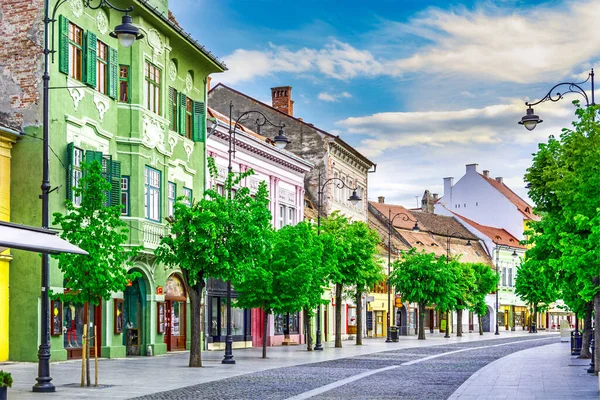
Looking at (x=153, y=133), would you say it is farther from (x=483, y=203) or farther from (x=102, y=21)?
(x=483, y=203)

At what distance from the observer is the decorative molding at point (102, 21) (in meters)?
32.2

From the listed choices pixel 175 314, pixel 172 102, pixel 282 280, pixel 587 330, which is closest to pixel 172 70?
pixel 172 102

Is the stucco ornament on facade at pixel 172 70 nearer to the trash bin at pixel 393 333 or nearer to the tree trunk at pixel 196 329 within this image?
the tree trunk at pixel 196 329

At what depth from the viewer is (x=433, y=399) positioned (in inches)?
775

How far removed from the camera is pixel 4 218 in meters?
28.8

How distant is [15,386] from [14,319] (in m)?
8.36

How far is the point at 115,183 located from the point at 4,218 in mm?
4423

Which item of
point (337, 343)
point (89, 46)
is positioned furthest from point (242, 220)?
point (337, 343)

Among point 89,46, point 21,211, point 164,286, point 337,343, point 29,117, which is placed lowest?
point 337,343

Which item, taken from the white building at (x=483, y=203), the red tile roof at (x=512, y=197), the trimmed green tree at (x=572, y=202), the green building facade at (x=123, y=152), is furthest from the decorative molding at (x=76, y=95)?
the red tile roof at (x=512, y=197)

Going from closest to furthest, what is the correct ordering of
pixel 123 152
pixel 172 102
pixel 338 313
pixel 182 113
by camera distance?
pixel 123 152, pixel 172 102, pixel 182 113, pixel 338 313

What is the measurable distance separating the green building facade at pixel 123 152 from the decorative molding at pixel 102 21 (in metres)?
0.07

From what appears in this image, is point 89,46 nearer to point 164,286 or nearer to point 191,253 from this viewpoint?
point 191,253

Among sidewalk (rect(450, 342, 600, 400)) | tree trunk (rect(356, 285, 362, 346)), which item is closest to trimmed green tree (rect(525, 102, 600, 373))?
sidewalk (rect(450, 342, 600, 400))
